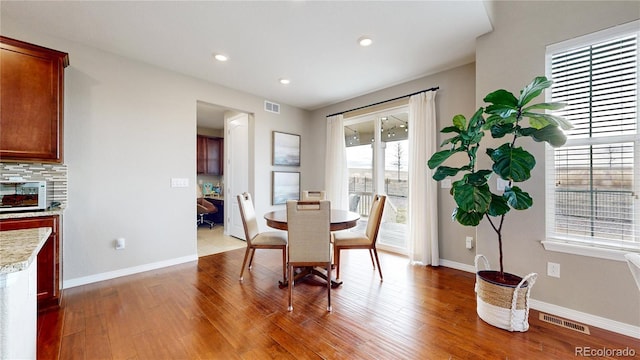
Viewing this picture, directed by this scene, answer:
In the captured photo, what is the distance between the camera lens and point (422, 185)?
136 inches

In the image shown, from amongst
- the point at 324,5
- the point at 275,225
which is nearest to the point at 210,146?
the point at 275,225

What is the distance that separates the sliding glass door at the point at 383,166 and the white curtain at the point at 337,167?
13cm

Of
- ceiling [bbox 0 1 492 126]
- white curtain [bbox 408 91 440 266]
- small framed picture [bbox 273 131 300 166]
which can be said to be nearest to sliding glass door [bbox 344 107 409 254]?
white curtain [bbox 408 91 440 266]

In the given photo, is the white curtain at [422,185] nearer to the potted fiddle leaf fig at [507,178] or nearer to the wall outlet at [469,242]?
the wall outlet at [469,242]

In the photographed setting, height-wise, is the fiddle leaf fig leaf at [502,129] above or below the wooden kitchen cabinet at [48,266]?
above

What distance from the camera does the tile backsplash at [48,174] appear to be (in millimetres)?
2309

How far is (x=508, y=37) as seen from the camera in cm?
239

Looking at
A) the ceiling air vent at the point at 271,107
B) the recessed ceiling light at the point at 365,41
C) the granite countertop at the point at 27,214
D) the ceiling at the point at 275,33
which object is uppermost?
the ceiling at the point at 275,33

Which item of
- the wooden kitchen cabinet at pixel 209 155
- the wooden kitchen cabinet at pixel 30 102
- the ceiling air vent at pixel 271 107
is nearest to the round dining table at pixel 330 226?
the wooden kitchen cabinet at pixel 30 102

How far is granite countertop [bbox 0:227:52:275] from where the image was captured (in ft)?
2.80

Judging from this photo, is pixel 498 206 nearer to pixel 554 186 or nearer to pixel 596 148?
pixel 554 186

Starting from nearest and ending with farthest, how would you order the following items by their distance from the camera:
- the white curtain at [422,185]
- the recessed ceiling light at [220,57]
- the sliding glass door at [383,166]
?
the recessed ceiling light at [220,57] → the white curtain at [422,185] → the sliding glass door at [383,166]

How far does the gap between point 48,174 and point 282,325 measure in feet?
9.03

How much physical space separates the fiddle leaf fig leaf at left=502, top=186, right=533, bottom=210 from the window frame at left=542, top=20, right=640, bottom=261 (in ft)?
1.67
